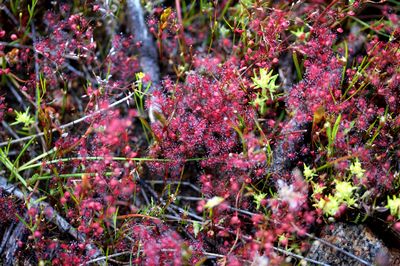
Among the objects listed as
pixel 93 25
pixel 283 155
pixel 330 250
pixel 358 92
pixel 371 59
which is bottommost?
pixel 330 250

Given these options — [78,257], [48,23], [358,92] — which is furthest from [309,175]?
[48,23]

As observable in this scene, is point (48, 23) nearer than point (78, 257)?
No

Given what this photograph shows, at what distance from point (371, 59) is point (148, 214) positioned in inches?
69.8

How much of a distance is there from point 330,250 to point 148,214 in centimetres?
114

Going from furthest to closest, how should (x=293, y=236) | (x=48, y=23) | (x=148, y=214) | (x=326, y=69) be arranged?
(x=48, y=23), (x=326, y=69), (x=148, y=214), (x=293, y=236)

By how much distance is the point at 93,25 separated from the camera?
11.1 ft

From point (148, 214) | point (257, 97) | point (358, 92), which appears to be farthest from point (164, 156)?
point (358, 92)

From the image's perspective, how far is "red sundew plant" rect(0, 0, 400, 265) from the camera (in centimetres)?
258

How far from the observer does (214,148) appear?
2811 mm

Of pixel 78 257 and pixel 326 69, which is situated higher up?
pixel 326 69

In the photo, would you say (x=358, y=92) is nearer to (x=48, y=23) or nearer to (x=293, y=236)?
(x=293, y=236)

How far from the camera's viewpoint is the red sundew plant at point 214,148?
2.58 m

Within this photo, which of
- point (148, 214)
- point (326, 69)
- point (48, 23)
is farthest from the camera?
point (48, 23)

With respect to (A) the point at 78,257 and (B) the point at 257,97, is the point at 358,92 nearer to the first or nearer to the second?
(B) the point at 257,97
